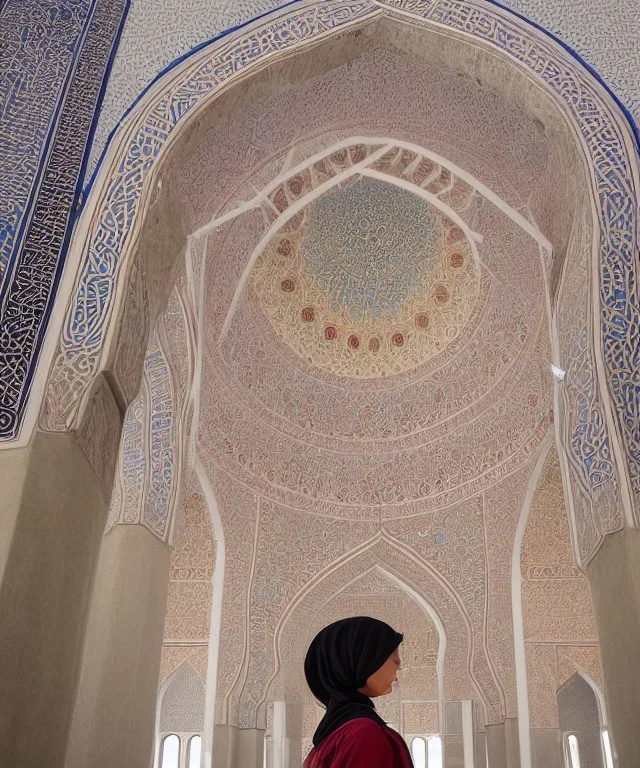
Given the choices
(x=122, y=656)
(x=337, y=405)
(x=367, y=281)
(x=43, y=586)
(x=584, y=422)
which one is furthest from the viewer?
(x=367, y=281)

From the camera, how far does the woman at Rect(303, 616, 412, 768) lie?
1335mm

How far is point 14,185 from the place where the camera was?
3076 mm

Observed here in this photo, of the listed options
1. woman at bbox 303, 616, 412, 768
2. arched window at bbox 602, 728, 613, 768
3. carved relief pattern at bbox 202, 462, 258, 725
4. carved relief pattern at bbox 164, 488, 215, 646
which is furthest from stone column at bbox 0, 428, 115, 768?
arched window at bbox 602, 728, 613, 768

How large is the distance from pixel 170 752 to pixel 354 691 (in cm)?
746

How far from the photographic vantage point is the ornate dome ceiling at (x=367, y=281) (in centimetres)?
688

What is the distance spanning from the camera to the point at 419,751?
9.46 meters

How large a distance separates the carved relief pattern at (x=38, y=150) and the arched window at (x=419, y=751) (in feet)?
27.6


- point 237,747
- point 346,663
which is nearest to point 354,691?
point 346,663

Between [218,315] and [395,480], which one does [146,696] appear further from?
[395,480]

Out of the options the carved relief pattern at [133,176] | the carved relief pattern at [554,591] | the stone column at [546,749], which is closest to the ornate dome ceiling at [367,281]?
the carved relief pattern at [554,591]

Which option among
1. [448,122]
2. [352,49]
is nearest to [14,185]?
[352,49]

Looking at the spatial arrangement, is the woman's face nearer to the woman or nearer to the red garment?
the woman

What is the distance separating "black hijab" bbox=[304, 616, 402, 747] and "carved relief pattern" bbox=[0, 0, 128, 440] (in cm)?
147

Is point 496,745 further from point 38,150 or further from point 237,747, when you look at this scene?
point 38,150
